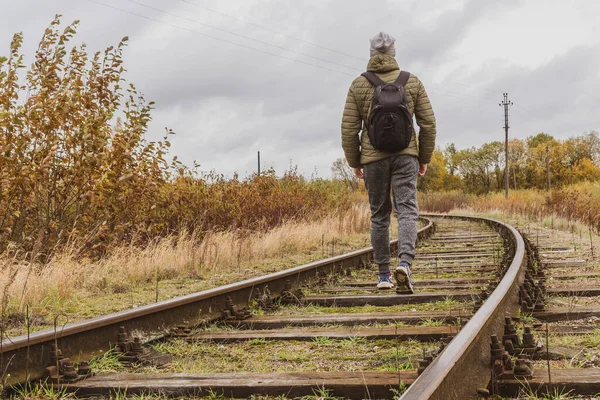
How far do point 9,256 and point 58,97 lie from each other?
5.94 feet

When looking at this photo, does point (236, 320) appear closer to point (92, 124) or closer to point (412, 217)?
point (412, 217)

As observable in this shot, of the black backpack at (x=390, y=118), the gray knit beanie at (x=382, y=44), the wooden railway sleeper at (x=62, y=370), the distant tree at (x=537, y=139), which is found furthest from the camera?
the distant tree at (x=537, y=139)

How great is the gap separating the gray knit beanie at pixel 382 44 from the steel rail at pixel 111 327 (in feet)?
6.95

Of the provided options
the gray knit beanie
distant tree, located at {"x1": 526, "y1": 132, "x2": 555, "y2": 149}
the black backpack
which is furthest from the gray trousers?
distant tree, located at {"x1": 526, "y1": 132, "x2": 555, "y2": 149}

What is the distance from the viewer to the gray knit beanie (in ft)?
18.7

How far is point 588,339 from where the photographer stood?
366 centimetres

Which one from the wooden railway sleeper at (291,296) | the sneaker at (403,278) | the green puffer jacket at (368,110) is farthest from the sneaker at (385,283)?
the green puffer jacket at (368,110)

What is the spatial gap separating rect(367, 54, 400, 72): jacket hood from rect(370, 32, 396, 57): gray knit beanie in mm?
65

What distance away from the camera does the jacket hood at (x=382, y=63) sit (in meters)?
5.66

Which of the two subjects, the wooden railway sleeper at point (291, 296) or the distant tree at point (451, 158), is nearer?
the wooden railway sleeper at point (291, 296)

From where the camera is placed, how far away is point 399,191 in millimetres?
5801

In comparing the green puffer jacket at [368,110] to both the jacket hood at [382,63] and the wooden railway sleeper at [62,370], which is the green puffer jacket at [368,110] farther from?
the wooden railway sleeper at [62,370]

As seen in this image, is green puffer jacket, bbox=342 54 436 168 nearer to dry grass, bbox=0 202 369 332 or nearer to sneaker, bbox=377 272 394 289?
sneaker, bbox=377 272 394 289

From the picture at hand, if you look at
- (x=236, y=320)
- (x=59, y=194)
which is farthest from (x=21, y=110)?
(x=236, y=320)
